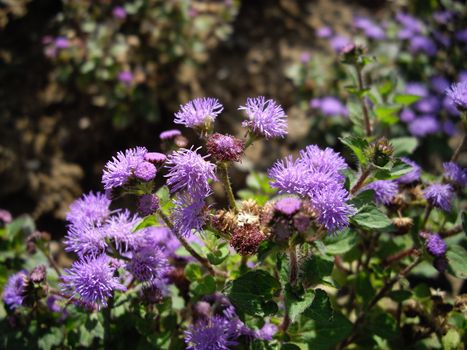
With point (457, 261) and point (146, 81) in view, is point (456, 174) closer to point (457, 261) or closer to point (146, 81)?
point (457, 261)

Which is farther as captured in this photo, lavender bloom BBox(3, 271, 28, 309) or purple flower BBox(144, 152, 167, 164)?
lavender bloom BBox(3, 271, 28, 309)

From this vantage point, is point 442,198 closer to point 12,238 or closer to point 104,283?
point 104,283

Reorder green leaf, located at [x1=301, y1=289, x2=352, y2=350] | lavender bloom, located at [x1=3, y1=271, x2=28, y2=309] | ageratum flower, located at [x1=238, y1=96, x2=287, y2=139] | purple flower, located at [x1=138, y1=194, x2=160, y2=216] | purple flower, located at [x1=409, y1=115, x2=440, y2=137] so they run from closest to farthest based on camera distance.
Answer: purple flower, located at [x1=138, y1=194, x2=160, y2=216]
ageratum flower, located at [x1=238, y1=96, x2=287, y2=139]
green leaf, located at [x1=301, y1=289, x2=352, y2=350]
lavender bloom, located at [x1=3, y1=271, x2=28, y2=309]
purple flower, located at [x1=409, y1=115, x2=440, y2=137]

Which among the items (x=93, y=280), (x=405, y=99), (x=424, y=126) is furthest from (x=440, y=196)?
(x=424, y=126)

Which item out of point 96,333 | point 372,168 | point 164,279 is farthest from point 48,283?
point 372,168

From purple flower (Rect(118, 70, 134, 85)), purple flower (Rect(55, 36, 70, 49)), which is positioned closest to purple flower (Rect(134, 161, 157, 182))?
purple flower (Rect(118, 70, 134, 85))

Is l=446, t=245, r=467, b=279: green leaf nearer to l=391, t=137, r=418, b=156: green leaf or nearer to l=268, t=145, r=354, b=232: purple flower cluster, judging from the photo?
l=391, t=137, r=418, b=156: green leaf
